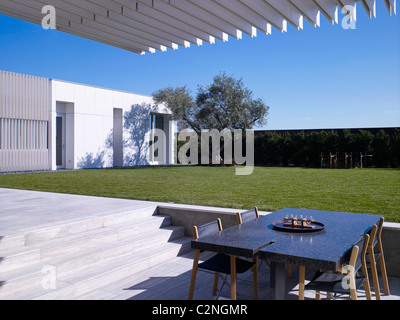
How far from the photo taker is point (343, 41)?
19.0 m

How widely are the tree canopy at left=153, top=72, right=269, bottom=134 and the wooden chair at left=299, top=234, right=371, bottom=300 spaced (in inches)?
798

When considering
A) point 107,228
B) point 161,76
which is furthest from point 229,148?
point 107,228

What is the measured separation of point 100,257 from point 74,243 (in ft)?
1.31

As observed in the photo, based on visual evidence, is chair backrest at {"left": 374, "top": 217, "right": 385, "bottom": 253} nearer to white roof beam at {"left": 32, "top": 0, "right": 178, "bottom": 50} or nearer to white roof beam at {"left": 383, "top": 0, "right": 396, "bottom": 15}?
white roof beam at {"left": 383, "top": 0, "right": 396, "bottom": 15}

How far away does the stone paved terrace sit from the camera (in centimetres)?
374

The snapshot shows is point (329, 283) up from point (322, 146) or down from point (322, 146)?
down

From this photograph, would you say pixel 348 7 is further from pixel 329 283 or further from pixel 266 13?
pixel 329 283

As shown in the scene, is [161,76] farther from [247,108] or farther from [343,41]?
[343,41]

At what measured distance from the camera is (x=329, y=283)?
2.96m

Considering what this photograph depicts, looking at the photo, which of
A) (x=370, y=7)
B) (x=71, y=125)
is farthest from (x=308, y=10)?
(x=71, y=125)

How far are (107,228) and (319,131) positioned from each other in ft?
62.5

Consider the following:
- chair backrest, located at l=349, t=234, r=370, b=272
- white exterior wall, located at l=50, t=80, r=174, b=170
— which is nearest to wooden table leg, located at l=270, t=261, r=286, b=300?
chair backrest, located at l=349, t=234, r=370, b=272

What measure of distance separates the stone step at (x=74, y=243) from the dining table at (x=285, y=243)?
7.06 feet

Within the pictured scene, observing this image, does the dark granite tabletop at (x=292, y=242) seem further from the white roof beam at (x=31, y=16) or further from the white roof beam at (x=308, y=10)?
the white roof beam at (x=31, y=16)
